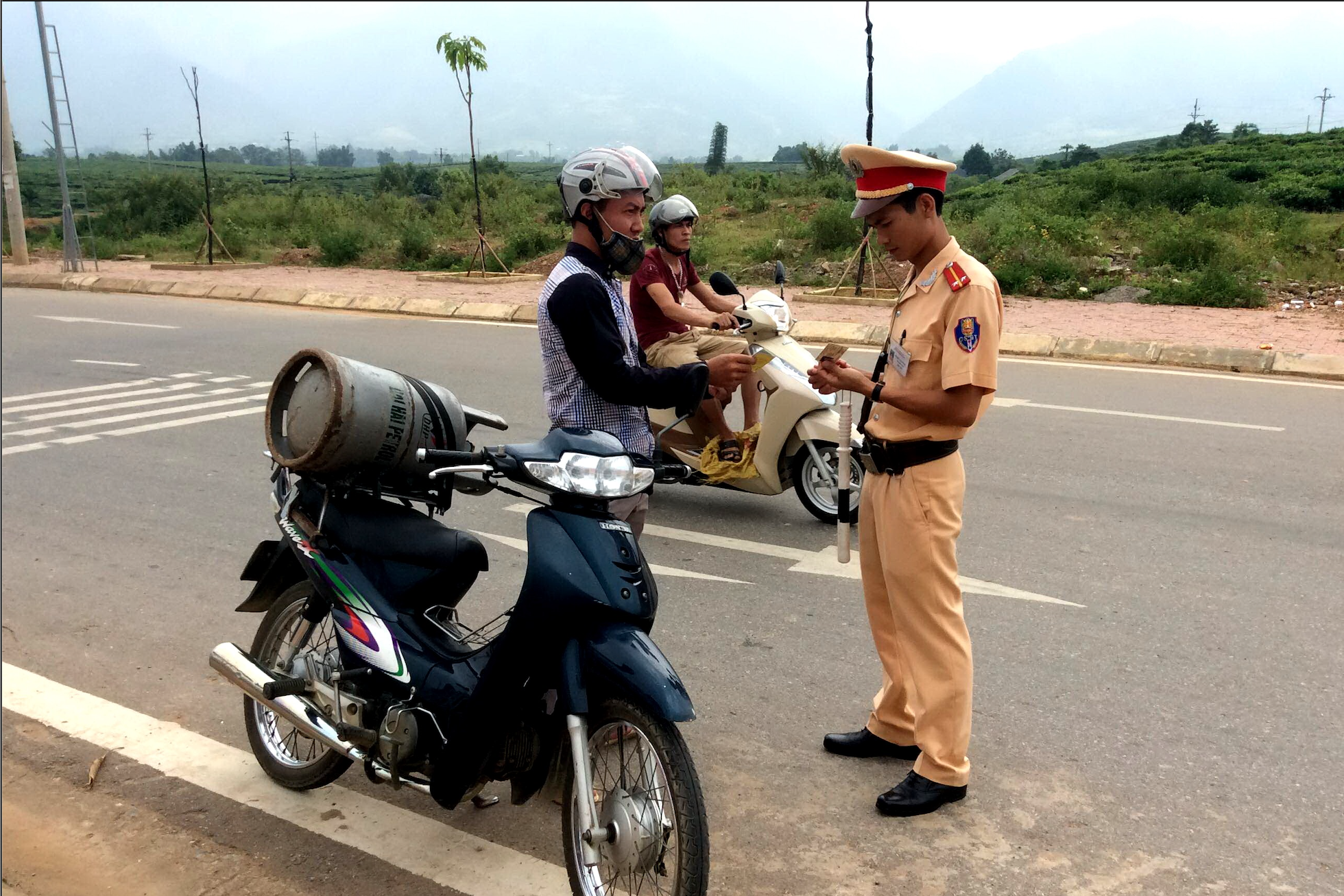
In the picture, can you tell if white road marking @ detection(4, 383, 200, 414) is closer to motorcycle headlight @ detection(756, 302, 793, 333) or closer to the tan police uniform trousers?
motorcycle headlight @ detection(756, 302, 793, 333)

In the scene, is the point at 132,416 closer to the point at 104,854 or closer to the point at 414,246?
the point at 104,854

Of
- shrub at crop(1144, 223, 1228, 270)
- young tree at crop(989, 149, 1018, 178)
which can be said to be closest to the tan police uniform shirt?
shrub at crop(1144, 223, 1228, 270)

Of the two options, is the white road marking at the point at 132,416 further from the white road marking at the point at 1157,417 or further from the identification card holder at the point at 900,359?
the identification card holder at the point at 900,359

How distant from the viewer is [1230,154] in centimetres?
3134

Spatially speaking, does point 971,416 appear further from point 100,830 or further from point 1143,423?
point 1143,423

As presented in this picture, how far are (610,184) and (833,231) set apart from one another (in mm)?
16851

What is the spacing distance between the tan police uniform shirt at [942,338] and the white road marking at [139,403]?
7958 millimetres

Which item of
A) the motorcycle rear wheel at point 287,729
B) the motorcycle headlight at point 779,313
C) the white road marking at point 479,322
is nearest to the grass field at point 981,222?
Result: the white road marking at point 479,322

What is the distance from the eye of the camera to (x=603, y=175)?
3299 millimetres

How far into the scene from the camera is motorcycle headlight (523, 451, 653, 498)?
2.65 metres

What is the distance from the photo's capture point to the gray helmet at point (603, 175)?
10.8 feet

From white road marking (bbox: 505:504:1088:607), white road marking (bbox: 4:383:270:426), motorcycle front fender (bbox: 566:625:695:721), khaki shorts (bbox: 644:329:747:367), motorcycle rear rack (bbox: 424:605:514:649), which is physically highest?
khaki shorts (bbox: 644:329:747:367)

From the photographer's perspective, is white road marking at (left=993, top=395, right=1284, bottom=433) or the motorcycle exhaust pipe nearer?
the motorcycle exhaust pipe

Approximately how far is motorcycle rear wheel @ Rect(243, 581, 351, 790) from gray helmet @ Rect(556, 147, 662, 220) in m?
1.43
